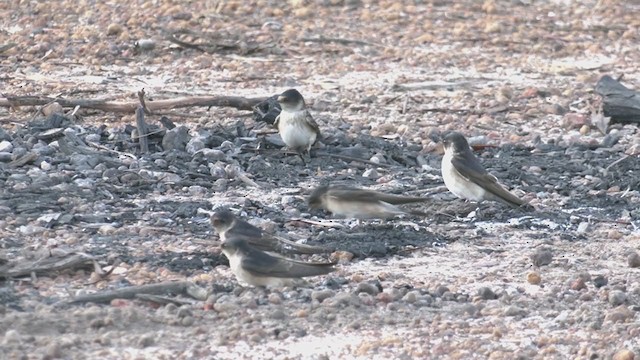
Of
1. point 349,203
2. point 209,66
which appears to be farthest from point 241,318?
point 209,66

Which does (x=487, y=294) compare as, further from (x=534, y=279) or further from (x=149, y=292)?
(x=149, y=292)

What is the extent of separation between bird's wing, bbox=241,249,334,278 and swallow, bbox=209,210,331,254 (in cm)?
45

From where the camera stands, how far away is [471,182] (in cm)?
1189

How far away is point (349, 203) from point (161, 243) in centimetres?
137

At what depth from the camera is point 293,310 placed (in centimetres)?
893

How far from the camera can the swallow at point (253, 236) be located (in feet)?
32.4

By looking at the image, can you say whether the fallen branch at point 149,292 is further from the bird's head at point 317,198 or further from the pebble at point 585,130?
the pebble at point 585,130

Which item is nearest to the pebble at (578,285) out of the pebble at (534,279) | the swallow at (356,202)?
the pebble at (534,279)

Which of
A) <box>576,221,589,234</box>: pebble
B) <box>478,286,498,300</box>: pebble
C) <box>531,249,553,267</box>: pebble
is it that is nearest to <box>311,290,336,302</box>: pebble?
<box>478,286,498,300</box>: pebble

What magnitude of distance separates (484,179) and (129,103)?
3.80m

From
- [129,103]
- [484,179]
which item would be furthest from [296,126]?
[484,179]

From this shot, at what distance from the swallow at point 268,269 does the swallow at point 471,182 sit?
273cm

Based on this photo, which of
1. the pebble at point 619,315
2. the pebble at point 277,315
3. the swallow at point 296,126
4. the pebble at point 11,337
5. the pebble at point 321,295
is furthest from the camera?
the swallow at point 296,126

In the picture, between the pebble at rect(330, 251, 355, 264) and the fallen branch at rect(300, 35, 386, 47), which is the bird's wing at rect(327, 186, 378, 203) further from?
the fallen branch at rect(300, 35, 386, 47)
